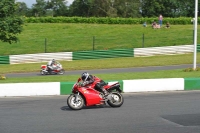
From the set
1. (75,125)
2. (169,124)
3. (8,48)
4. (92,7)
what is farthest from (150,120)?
(92,7)

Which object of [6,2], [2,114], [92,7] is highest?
[92,7]

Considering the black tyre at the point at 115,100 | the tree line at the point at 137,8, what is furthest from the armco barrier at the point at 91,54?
the tree line at the point at 137,8

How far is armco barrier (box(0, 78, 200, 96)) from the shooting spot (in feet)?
46.3

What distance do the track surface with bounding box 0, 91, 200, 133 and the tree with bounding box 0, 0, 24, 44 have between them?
8.29 meters

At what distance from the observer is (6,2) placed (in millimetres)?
21281

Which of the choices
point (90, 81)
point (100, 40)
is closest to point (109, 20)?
point (100, 40)

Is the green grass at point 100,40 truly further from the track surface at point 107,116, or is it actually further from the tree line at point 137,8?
the tree line at point 137,8

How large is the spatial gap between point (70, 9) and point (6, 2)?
78493 mm

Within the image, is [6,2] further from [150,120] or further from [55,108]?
[150,120]

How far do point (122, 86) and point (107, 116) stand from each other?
4.62 m

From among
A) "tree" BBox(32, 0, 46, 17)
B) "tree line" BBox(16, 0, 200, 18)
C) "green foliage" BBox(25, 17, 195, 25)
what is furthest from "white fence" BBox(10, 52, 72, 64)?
"tree" BBox(32, 0, 46, 17)

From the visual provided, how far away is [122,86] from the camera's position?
14531mm

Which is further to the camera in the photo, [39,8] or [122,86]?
[39,8]

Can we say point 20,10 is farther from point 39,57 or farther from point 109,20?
point 39,57
